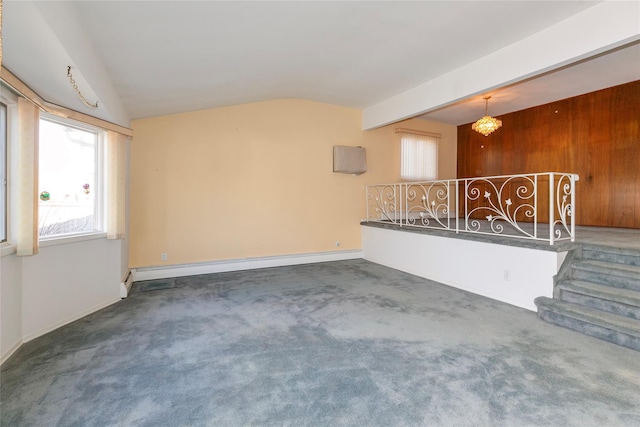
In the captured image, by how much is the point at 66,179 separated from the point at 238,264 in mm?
2693

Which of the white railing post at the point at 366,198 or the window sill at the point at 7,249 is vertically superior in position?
the white railing post at the point at 366,198

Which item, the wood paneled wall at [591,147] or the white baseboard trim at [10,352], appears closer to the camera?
the white baseboard trim at [10,352]

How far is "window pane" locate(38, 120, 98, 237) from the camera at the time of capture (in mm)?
2943

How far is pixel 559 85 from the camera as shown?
16.0 ft

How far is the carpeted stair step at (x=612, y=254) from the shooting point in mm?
3012

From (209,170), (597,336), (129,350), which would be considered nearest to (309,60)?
(209,170)

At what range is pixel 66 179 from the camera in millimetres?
3182

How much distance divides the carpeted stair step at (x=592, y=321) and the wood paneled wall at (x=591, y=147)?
11.1ft

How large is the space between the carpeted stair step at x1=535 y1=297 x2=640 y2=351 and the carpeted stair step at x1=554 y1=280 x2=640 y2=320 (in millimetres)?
52

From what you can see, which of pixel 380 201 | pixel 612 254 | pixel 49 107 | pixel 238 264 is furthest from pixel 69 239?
pixel 612 254

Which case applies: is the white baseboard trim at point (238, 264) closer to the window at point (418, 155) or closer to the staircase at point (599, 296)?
the window at point (418, 155)

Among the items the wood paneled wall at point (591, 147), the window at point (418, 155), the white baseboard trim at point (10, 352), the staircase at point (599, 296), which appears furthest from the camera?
the window at point (418, 155)

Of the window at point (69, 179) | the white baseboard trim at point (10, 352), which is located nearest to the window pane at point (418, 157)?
the window at point (69, 179)

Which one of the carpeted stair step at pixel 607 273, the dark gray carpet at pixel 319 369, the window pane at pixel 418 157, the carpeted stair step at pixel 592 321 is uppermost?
the window pane at pixel 418 157
